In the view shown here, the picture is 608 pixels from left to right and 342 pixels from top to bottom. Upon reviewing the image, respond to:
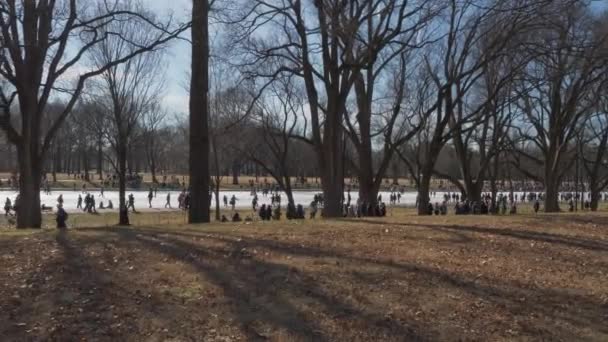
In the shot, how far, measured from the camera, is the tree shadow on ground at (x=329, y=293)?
646cm

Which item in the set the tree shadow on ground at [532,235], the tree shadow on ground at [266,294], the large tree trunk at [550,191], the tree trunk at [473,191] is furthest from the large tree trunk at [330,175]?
the large tree trunk at [550,191]

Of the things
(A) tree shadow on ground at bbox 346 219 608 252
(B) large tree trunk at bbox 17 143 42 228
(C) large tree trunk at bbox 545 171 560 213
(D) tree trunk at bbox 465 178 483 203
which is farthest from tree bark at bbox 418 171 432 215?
(B) large tree trunk at bbox 17 143 42 228

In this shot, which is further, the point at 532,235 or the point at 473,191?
the point at 473,191

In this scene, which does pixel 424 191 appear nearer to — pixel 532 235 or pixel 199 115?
pixel 199 115

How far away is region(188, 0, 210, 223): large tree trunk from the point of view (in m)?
14.9

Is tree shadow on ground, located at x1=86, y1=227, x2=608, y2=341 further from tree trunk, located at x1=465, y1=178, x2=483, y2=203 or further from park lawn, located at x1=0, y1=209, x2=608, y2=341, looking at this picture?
tree trunk, located at x1=465, y1=178, x2=483, y2=203

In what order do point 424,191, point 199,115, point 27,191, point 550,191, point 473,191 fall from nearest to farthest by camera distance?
point 199,115 → point 27,191 → point 424,191 → point 550,191 → point 473,191

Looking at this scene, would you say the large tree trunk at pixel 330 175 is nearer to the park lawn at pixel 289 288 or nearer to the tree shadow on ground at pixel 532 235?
the tree shadow on ground at pixel 532 235

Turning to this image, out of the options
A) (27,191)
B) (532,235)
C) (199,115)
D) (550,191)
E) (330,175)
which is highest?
(199,115)

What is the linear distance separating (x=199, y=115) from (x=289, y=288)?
8403mm

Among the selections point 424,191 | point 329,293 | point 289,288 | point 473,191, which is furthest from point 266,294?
point 473,191

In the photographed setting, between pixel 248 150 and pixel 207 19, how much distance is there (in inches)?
904

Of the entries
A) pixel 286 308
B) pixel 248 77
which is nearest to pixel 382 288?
pixel 286 308

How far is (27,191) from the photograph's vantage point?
15844mm
